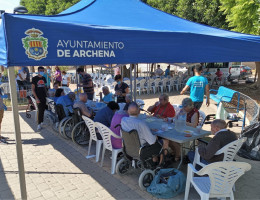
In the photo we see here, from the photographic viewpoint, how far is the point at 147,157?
333cm

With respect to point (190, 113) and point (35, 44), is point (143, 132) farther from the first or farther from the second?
point (35, 44)

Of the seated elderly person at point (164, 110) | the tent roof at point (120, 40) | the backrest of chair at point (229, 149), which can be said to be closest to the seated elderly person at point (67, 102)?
the seated elderly person at point (164, 110)

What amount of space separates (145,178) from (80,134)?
244cm

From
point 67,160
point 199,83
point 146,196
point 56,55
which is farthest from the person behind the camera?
point 199,83

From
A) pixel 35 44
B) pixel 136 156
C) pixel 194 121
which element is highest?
pixel 35 44

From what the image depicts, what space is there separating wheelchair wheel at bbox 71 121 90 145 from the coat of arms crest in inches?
118

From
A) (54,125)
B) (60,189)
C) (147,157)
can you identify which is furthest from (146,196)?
(54,125)

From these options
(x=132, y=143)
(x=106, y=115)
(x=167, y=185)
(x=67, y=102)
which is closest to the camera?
(x=167, y=185)

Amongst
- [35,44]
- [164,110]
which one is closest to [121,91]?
[164,110]

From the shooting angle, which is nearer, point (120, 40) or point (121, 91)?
point (120, 40)

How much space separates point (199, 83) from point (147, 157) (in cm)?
270

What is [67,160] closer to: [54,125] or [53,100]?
[54,125]

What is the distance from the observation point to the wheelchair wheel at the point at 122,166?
12.3ft

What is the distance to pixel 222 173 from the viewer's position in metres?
2.62
